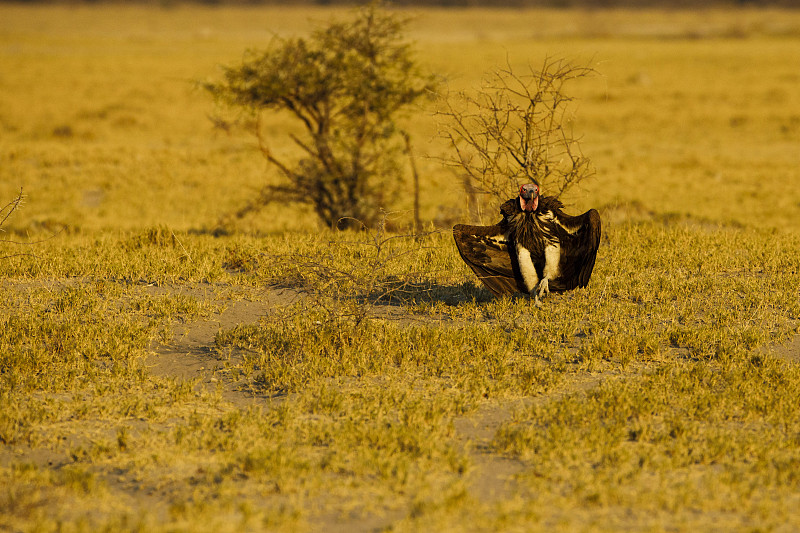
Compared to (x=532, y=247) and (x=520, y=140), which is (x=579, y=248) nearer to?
(x=532, y=247)

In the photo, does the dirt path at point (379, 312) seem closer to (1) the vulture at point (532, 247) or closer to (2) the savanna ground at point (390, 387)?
(2) the savanna ground at point (390, 387)

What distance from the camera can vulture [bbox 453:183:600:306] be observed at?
7.10 metres

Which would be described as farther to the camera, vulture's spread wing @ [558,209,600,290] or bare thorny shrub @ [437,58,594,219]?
bare thorny shrub @ [437,58,594,219]

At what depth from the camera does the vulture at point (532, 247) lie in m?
7.10

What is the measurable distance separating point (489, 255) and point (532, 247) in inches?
14.6

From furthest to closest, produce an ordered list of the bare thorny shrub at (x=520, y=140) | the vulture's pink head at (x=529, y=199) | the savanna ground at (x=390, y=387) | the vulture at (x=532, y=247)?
the bare thorny shrub at (x=520, y=140) → the vulture at (x=532, y=247) → the vulture's pink head at (x=529, y=199) → the savanna ground at (x=390, y=387)

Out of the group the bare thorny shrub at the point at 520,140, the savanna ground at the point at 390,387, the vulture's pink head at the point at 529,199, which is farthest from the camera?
the bare thorny shrub at the point at 520,140

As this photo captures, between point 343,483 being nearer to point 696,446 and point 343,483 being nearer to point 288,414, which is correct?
point 288,414

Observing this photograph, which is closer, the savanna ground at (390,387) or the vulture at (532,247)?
the savanna ground at (390,387)

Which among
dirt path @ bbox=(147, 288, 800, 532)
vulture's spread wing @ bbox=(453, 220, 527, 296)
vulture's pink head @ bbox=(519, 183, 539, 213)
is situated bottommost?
dirt path @ bbox=(147, 288, 800, 532)

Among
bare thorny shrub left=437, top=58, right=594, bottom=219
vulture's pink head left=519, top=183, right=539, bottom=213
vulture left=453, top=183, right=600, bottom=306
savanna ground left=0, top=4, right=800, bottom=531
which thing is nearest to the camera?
savanna ground left=0, top=4, right=800, bottom=531

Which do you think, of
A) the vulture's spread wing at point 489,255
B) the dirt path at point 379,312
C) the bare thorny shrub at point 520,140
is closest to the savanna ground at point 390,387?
the dirt path at point 379,312

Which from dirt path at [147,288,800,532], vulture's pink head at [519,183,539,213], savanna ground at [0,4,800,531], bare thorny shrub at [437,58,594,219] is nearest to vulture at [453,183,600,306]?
vulture's pink head at [519,183,539,213]

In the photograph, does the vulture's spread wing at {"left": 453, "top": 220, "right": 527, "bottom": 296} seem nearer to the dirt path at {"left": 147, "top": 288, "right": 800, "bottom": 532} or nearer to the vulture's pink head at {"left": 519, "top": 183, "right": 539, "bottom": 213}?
the vulture's pink head at {"left": 519, "top": 183, "right": 539, "bottom": 213}
